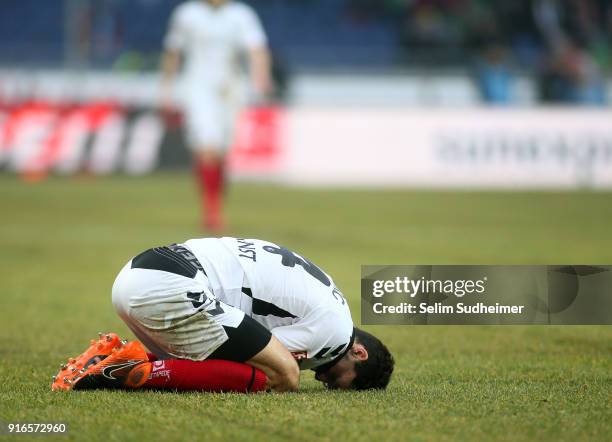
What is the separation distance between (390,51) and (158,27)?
6020mm

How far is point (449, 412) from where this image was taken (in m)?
5.13

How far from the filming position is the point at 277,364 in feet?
18.0

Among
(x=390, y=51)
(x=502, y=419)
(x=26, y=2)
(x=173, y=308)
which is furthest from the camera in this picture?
(x=26, y=2)

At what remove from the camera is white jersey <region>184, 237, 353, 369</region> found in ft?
18.2

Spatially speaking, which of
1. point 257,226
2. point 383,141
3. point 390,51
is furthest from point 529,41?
point 257,226

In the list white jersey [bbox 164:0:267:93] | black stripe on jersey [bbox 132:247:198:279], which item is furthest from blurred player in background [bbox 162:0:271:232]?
black stripe on jersey [bbox 132:247:198:279]

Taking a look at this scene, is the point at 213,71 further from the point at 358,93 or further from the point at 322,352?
the point at 358,93

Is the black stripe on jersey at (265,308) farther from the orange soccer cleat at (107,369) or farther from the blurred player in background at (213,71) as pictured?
the blurred player in background at (213,71)

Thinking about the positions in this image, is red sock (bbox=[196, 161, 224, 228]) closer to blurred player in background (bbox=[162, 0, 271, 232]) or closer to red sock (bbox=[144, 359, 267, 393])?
blurred player in background (bbox=[162, 0, 271, 232])

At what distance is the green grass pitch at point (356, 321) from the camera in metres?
4.87

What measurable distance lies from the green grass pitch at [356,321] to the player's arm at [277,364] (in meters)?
0.12

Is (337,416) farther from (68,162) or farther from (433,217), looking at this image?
(68,162)

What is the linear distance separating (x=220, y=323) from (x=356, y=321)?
10.1 ft

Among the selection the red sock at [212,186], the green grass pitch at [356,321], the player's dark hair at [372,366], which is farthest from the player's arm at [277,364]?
the red sock at [212,186]
